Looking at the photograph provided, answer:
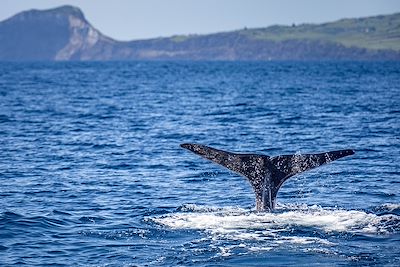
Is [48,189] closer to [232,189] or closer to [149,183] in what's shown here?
[149,183]

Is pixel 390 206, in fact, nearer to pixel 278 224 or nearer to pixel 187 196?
pixel 278 224

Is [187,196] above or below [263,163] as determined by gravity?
below

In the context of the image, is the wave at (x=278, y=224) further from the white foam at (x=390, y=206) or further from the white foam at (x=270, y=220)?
the white foam at (x=390, y=206)

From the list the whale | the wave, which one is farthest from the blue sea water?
the whale

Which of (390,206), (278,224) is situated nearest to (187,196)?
(278,224)

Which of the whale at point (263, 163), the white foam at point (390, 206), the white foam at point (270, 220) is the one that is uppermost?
the whale at point (263, 163)

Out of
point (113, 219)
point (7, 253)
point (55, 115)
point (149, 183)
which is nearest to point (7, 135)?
point (55, 115)

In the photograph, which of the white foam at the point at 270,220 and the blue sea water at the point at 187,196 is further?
the white foam at the point at 270,220

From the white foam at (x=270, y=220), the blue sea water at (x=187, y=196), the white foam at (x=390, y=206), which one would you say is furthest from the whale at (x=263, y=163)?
the white foam at (x=390, y=206)

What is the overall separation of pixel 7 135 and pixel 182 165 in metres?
11.7

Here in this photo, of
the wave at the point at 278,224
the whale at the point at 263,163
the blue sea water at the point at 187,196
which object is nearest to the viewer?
the blue sea water at the point at 187,196

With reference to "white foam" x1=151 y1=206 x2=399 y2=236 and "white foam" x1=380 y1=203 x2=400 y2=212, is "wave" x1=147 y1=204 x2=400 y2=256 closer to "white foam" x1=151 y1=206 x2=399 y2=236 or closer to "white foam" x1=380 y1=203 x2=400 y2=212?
"white foam" x1=151 y1=206 x2=399 y2=236

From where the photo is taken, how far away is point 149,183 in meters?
21.1

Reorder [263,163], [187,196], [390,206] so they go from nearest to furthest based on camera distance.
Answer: [263,163]
[390,206]
[187,196]
